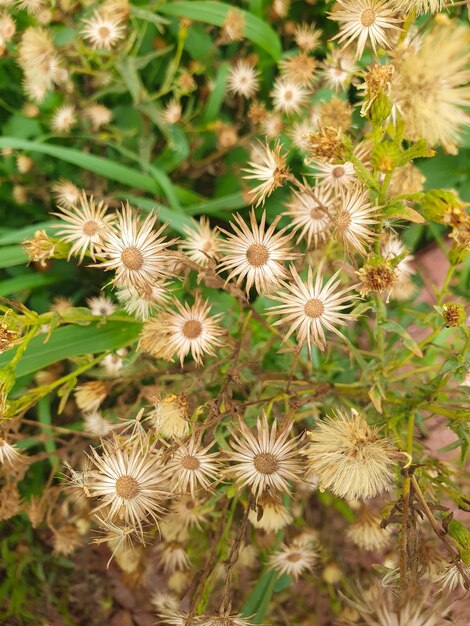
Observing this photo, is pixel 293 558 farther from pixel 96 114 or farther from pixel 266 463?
pixel 96 114

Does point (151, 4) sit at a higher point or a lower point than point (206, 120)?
higher

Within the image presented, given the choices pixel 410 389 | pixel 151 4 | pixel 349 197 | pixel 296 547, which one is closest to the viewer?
pixel 349 197

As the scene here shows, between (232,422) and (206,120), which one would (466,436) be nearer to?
(232,422)

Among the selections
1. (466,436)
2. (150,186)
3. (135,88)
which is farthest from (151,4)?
(466,436)

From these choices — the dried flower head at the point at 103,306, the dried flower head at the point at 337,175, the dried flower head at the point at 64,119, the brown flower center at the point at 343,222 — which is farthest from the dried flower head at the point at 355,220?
the dried flower head at the point at 64,119

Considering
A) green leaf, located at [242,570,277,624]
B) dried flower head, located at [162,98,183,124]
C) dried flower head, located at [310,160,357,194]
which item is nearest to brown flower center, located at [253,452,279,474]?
dried flower head, located at [310,160,357,194]

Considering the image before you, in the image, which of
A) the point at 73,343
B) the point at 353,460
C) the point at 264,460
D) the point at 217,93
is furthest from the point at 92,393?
the point at 217,93
